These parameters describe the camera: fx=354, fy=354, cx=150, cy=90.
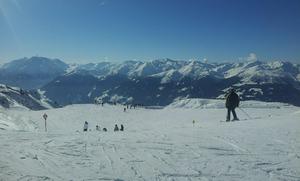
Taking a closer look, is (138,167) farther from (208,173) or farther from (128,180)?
(208,173)

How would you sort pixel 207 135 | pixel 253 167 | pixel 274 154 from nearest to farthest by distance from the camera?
pixel 253 167
pixel 274 154
pixel 207 135

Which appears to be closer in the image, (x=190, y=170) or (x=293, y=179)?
(x=293, y=179)

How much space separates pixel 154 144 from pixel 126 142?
54.2 inches

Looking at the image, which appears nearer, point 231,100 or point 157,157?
point 157,157

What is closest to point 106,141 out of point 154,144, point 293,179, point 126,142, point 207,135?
point 126,142

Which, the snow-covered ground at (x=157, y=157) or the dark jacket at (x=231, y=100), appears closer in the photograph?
the snow-covered ground at (x=157, y=157)

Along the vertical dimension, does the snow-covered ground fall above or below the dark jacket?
below

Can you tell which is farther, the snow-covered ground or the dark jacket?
the dark jacket

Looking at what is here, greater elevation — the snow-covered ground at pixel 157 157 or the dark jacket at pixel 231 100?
the dark jacket at pixel 231 100

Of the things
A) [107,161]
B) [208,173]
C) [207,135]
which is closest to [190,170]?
[208,173]

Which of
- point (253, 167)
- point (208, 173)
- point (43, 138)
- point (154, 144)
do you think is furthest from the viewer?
point (43, 138)

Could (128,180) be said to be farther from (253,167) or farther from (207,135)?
(207,135)

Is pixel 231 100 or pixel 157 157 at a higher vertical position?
pixel 231 100

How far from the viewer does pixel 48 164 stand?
11828mm
